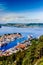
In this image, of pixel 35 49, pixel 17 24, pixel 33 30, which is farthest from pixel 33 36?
pixel 35 49

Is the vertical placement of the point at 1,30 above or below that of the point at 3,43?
above

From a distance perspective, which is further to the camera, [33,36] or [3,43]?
[3,43]

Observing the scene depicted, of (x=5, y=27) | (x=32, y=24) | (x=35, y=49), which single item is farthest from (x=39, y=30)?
(x=35, y=49)

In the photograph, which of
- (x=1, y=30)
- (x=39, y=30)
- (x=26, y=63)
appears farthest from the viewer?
(x=1, y=30)

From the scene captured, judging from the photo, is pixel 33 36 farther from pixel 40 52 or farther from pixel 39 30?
pixel 40 52

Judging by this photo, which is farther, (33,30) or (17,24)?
(17,24)

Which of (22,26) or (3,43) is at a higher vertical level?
(22,26)

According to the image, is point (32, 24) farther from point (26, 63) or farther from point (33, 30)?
point (26, 63)

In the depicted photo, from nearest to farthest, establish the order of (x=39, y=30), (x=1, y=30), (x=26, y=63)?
(x=26, y=63)
(x=39, y=30)
(x=1, y=30)

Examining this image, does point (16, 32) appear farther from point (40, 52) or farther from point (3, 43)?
point (40, 52)
